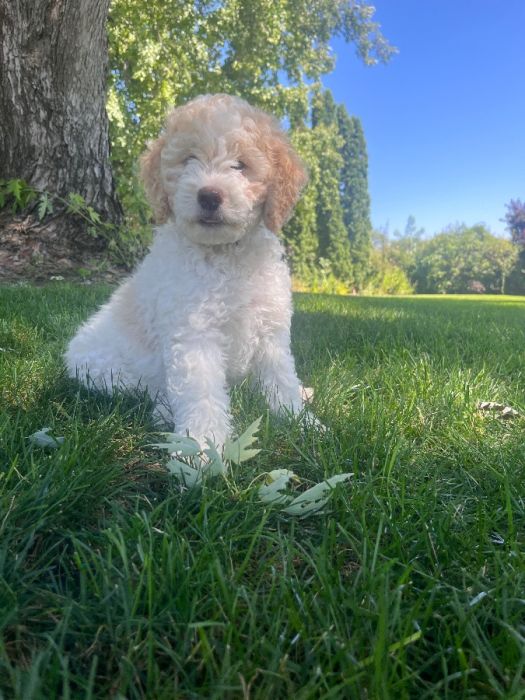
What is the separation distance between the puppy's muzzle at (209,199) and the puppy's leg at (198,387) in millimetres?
566

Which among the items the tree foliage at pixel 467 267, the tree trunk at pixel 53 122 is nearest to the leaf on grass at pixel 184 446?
the tree trunk at pixel 53 122

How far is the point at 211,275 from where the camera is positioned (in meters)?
2.56

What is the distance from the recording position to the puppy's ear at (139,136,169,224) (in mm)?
2819

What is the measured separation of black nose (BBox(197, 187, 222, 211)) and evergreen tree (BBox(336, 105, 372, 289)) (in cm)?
3288

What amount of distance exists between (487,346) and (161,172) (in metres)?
3.00

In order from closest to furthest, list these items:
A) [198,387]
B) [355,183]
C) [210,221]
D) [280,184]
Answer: [198,387]
[210,221]
[280,184]
[355,183]

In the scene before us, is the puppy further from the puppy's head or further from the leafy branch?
the leafy branch

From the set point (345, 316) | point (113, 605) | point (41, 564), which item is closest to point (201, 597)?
point (113, 605)

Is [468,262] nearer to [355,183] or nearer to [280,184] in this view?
[355,183]

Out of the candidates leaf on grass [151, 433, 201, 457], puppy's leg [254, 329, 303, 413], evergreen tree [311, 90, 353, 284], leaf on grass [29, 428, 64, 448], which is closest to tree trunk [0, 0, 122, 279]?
puppy's leg [254, 329, 303, 413]

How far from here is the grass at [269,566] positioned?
1.00 metres

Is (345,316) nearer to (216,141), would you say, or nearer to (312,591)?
(216,141)

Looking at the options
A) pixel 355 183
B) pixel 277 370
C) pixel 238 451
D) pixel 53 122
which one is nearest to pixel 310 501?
pixel 238 451

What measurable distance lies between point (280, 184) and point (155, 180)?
2.17 feet
